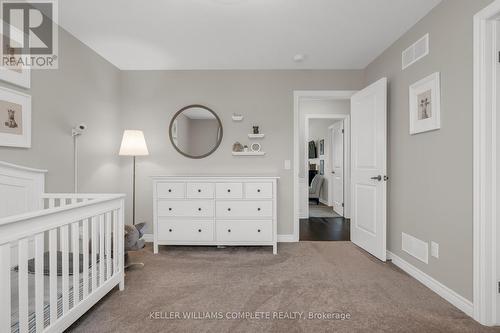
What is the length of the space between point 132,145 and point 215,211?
1308mm

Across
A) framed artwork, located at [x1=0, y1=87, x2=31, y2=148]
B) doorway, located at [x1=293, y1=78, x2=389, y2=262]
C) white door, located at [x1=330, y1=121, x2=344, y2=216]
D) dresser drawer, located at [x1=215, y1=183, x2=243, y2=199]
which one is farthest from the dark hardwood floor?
framed artwork, located at [x1=0, y1=87, x2=31, y2=148]

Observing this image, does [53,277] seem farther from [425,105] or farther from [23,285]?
[425,105]

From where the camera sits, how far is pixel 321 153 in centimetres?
711

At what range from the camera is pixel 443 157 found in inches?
80.1

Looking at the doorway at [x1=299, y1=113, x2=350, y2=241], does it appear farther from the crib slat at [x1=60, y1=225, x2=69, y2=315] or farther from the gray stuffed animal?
the crib slat at [x1=60, y1=225, x2=69, y2=315]

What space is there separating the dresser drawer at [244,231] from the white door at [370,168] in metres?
1.15

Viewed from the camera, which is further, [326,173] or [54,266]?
[326,173]

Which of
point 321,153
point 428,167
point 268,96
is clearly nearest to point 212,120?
point 268,96

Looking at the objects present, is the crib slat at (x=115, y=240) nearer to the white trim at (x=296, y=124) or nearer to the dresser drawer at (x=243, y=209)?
the dresser drawer at (x=243, y=209)

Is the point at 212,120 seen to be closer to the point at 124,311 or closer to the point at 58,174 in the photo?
the point at 58,174

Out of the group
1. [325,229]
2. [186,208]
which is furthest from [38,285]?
[325,229]

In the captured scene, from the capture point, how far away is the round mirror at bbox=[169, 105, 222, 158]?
349 centimetres

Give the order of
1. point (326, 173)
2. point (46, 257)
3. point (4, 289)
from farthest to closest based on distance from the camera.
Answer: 1. point (326, 173)
2. point (46, 257)
3. point (4, 289)

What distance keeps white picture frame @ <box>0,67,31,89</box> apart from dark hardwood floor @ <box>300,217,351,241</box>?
3445 mm
